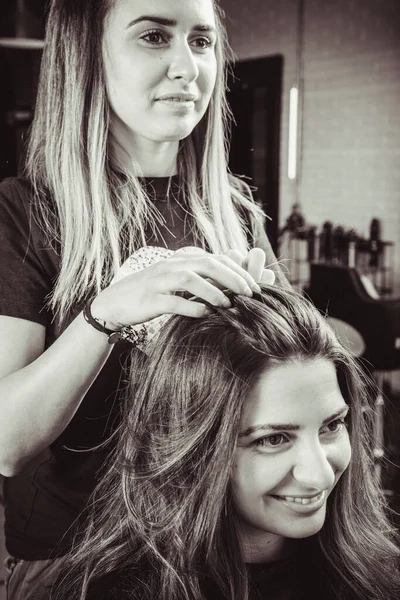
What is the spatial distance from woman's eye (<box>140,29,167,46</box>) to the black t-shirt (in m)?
0.28

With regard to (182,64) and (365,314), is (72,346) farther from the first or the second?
(365,314)

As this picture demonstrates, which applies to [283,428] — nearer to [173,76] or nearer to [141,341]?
[141,341]

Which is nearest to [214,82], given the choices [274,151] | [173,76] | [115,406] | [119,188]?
[173,76]

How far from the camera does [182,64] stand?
1359mm

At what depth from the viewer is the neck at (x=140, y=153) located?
1.47 meters

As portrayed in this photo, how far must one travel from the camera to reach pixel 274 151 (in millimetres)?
5406

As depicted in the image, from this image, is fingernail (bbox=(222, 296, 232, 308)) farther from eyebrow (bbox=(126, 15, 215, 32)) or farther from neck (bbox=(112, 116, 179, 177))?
eyebrow (bbox=(126, 15, 215, 32))

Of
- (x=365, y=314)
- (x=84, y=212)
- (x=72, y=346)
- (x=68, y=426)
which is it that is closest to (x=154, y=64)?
(x=84, y=212)

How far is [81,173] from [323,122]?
4.40 metres

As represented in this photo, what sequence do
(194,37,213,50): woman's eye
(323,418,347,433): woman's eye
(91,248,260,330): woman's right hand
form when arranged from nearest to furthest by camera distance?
(91,248,260,330): woman's right hand
(323,418,347,433): woman's eye
(194,37,213,50): woman's eye

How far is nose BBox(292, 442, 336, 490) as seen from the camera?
42.5 inches

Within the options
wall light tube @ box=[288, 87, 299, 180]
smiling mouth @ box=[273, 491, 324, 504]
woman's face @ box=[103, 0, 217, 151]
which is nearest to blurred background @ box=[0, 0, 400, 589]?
wall light tube @ box=[288, 87, 299, 180]

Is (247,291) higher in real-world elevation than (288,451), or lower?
higher

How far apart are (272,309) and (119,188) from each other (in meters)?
0.44
